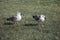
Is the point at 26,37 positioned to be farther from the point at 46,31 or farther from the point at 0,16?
the point at 0,16

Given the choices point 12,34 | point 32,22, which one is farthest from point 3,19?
point 12,34

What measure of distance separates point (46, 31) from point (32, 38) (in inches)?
41.7

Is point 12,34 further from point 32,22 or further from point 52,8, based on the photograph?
point 52,8

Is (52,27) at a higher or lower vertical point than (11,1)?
lower

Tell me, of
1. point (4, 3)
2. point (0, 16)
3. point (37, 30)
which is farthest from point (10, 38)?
point (4, 3)

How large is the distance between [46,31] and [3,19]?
2.61m

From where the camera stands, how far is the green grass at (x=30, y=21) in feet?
30.2

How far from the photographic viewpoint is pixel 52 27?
33.8 ft

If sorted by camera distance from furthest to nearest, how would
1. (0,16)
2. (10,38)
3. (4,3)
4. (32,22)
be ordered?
(4,3) → (0,16) → (32,22) → (10,38)

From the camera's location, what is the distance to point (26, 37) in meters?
9.00

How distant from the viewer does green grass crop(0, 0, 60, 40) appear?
9203mm

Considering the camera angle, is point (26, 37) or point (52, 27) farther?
point (52, 27)

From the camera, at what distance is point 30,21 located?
1104 centimetres

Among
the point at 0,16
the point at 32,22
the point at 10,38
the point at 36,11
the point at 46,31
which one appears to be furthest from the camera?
the point at 36,11
